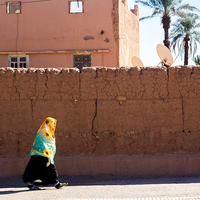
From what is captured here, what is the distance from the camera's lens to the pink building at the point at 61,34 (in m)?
13.0

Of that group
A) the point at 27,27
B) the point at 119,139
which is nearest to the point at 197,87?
the point at 119,139

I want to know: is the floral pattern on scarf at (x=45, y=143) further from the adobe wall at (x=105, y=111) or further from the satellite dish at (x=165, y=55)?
the satellite dish at (x=165, y=55)

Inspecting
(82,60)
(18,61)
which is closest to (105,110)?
(82,60)

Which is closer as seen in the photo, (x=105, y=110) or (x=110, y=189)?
(x=110, y=189)

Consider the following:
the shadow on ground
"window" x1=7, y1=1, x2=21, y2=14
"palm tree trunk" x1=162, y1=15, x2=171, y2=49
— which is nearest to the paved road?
the shadow on ground

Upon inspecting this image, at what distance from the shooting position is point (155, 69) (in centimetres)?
645

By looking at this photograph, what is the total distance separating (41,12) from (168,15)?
8520 mm

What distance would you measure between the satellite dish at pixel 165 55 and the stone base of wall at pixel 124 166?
269 cm

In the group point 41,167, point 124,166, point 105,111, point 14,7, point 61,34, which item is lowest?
point 124,166

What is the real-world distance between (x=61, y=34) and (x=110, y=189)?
9.00m

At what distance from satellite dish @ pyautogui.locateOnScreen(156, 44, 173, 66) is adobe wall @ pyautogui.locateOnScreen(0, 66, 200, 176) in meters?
1.71

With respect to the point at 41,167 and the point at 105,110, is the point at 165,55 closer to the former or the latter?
the point at 105,110

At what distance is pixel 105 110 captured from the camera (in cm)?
644

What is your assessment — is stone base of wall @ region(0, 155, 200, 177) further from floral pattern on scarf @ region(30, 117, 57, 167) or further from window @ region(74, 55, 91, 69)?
window @ region(74, 55, 91, 69)
